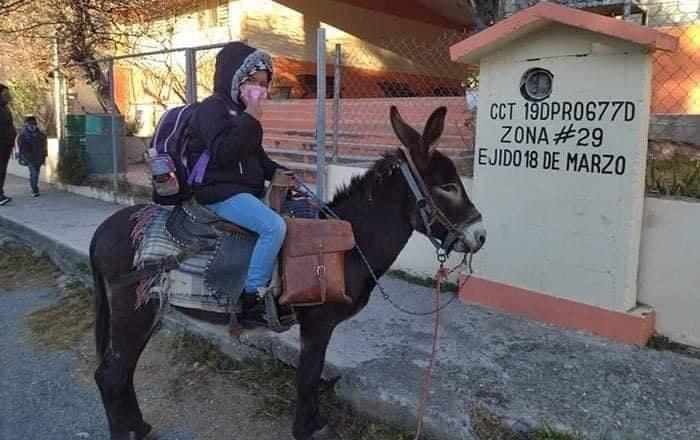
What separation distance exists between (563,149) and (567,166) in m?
0.13

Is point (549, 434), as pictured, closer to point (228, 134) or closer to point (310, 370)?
point (310, 370)

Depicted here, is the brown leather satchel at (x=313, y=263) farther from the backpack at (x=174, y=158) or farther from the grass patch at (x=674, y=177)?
the grass patch at (x=674, y=177)

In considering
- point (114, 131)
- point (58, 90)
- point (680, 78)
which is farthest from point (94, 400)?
point (58, 90)

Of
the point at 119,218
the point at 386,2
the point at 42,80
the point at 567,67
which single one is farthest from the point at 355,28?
the point at 119,218

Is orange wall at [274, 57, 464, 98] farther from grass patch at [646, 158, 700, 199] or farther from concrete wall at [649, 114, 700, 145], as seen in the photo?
grass patch at [646, 158, 700, 199]

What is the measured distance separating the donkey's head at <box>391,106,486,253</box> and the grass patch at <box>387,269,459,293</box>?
233 cm

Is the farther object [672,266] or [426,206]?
[672,266]

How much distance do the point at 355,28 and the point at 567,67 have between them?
11802 millimetres

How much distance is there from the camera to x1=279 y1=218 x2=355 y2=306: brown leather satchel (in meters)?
2.69

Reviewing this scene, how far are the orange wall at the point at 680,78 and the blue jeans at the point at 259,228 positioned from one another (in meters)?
4.21

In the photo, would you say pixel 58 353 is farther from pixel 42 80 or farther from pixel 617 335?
pixel 42 80

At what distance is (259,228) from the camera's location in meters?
2.68

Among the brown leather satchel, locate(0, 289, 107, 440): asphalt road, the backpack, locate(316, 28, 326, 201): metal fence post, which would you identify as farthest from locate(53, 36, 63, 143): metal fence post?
the brown leather satchel

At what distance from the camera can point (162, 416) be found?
11.7ft
